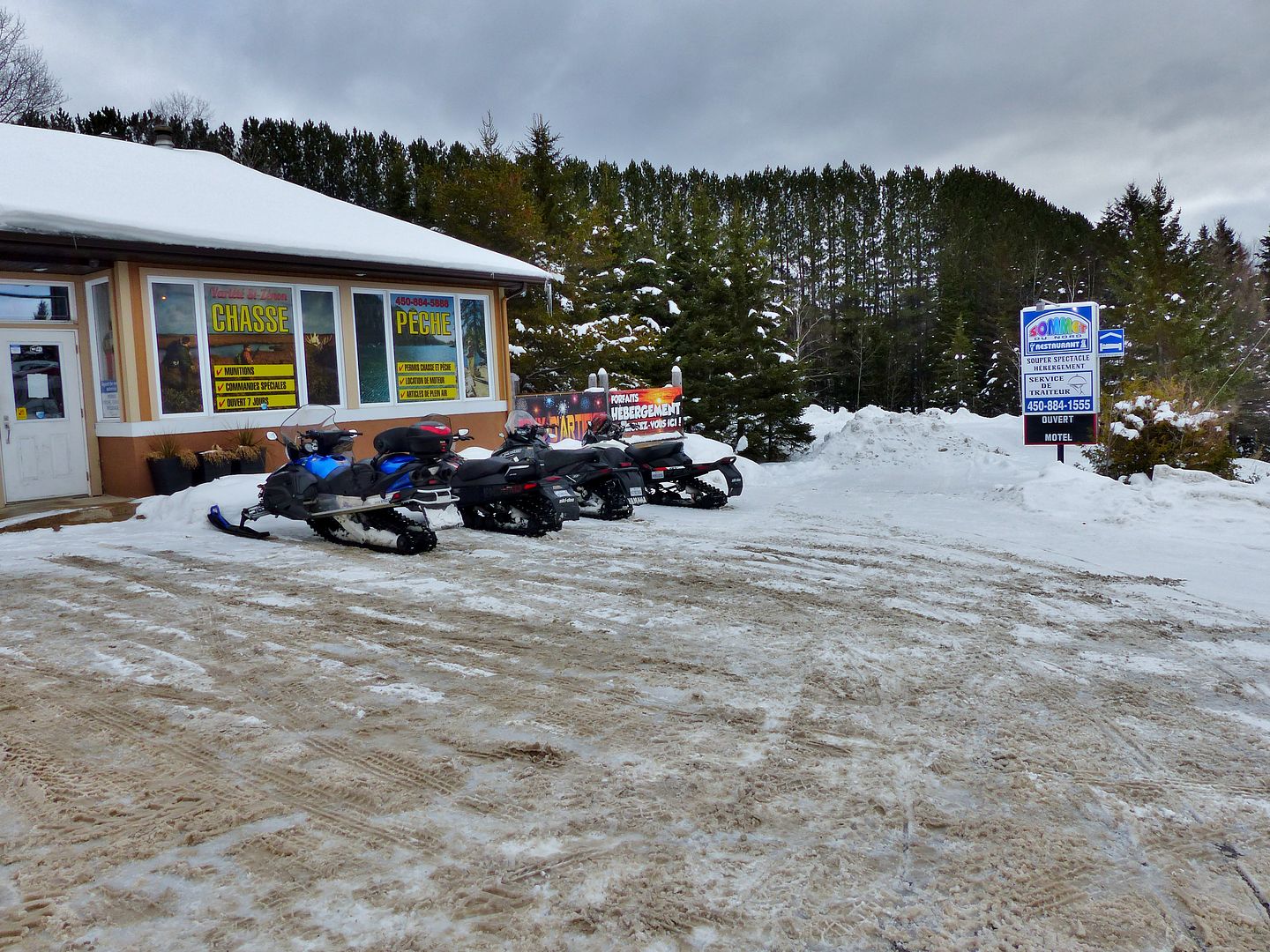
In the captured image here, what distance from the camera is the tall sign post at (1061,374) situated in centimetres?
1191

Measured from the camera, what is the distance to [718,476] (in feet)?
39.0

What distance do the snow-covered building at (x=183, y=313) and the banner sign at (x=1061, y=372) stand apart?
26.3ft

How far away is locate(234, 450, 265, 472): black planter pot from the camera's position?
10.6 metres

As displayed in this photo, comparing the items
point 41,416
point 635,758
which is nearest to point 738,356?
point 41,416

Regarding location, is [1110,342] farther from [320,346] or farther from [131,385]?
[131,385]

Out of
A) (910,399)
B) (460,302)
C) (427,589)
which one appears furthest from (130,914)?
(910,399)

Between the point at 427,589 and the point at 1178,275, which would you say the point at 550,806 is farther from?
the point at 1178,275

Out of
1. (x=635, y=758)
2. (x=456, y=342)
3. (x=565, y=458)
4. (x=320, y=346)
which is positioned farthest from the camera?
(x=456, y=342)

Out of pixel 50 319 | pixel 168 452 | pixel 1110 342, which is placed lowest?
pixel 168 452

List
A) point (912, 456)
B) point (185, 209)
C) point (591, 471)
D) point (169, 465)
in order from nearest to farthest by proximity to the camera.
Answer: point (591, 471), point (169, 465), point (185, 209), point (912, 456)

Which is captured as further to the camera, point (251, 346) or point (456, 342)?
point (456, 342)

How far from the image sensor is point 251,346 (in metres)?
11.5

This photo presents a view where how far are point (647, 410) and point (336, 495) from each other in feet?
27.2

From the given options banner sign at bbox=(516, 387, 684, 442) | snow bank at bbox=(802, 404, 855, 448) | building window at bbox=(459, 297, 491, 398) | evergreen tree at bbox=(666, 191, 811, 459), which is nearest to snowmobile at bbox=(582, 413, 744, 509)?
banner sign at bbox=(516, 387, 684, 442)
